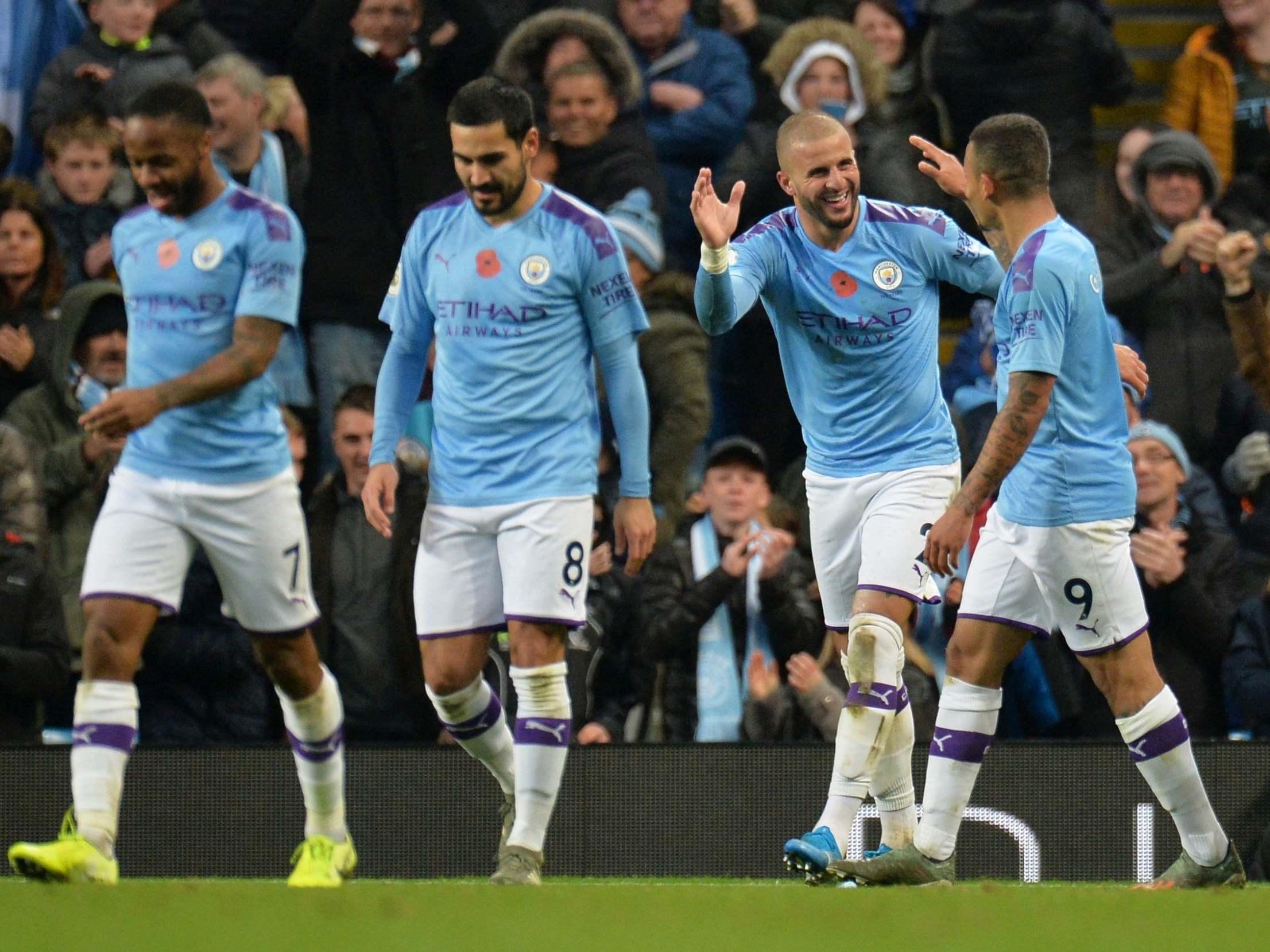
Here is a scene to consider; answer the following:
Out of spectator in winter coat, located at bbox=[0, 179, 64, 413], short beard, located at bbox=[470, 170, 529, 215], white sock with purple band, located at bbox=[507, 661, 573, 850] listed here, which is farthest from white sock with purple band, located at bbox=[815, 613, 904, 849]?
Answer: spectator in winter coat, located at bbox=[0, 179, 64, 413]

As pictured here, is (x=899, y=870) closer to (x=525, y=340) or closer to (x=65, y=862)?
(x=525, y=340)

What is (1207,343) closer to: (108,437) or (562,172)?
(562,172)

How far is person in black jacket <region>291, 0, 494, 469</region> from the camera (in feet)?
30.1

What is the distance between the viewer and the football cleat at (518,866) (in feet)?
19.6

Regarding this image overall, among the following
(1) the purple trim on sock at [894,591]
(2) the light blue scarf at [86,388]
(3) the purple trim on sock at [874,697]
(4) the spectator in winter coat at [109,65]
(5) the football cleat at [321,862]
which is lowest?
(5) the football cleat at [321,862]

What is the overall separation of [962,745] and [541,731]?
127cm

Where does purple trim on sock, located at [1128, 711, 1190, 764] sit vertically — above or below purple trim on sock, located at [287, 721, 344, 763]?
above

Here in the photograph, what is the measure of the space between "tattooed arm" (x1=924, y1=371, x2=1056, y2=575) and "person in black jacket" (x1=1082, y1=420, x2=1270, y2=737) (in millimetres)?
2669

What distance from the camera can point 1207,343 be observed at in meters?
9.27

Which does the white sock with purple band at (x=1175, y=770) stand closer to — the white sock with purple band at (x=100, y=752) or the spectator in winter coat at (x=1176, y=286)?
the white sock with purple band at (x=100, y=752)

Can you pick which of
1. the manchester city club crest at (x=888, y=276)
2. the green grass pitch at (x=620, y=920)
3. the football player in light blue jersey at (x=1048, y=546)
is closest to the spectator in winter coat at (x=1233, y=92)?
the manchester city club crest at (x=888, y=276)

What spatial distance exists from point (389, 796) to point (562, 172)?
10.0ft

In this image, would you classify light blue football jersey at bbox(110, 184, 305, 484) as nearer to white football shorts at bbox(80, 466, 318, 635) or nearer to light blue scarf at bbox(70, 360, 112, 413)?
white football shorts at bbox(80, 466, 318, 635)

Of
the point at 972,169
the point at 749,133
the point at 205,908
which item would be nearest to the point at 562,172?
the point at 749,133
